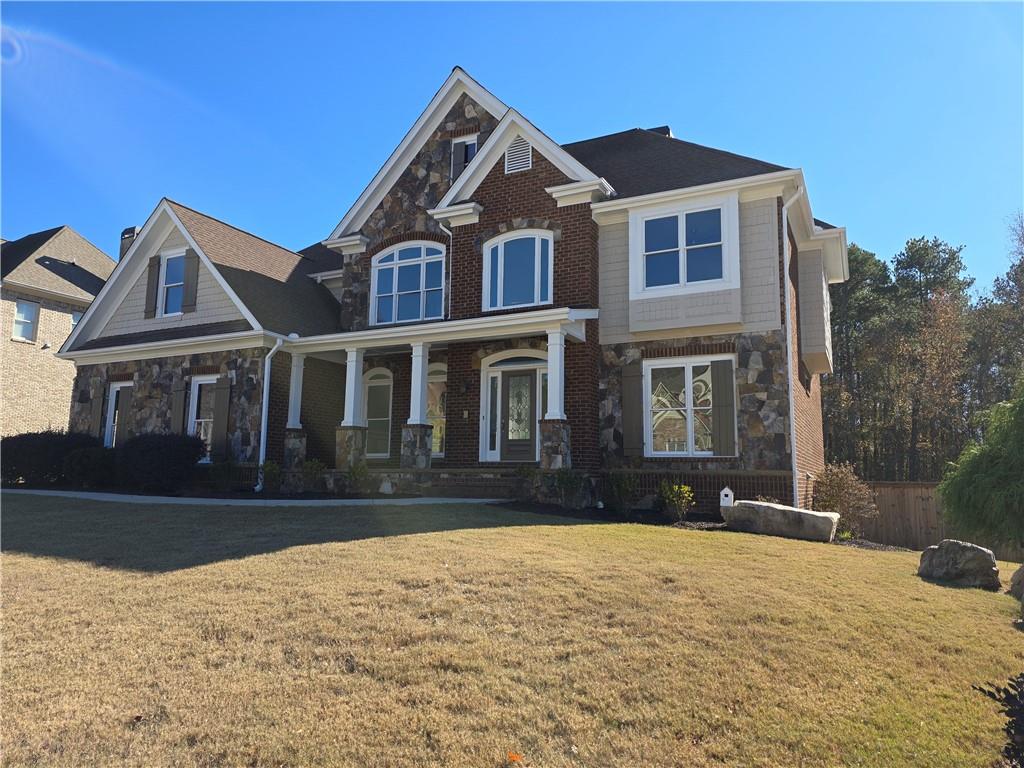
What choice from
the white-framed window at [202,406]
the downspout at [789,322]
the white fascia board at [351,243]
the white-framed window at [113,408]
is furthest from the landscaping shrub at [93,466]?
the downspout at [789,322]

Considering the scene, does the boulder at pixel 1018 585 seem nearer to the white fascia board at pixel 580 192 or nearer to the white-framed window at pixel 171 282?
the white fascia board at pixel 580 192

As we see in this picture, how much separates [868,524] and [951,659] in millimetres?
11069

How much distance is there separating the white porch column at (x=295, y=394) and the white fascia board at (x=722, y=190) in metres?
7.54

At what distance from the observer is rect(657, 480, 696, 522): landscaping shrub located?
11.6 meters

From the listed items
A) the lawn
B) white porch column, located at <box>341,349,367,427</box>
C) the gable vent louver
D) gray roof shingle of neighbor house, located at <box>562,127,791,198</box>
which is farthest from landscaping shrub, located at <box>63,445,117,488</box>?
gray roof shingle of neighbor house, located at <box>562,127,791,198</box>

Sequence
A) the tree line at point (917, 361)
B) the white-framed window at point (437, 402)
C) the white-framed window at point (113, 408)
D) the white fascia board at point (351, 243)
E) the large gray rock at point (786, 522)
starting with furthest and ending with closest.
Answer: the tree line at point (917, 361), the white-framed window at point (113, 408), the white fascia board at point (351, 243), the white-framed window at point (437, 402), the large gray rock at point (786, 522)

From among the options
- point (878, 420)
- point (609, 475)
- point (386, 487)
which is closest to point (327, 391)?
point (386, 487)

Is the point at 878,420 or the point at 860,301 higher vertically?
the point at 860,301

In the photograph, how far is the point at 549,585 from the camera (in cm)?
610

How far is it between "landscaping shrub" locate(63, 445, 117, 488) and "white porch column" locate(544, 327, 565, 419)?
31.6 feet

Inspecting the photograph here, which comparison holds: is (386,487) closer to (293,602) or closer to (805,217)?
(293,602)

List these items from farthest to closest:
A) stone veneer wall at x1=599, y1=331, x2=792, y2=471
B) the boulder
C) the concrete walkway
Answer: stone veneer wall at x1=599, y1=331, x2=792, y2=471, the concrete walkway, the boulder

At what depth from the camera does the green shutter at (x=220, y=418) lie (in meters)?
15.8

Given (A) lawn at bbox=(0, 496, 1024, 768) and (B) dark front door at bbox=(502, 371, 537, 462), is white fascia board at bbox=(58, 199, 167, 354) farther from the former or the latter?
(A) lawn at bbox=(0, 496, 1024, 768)
